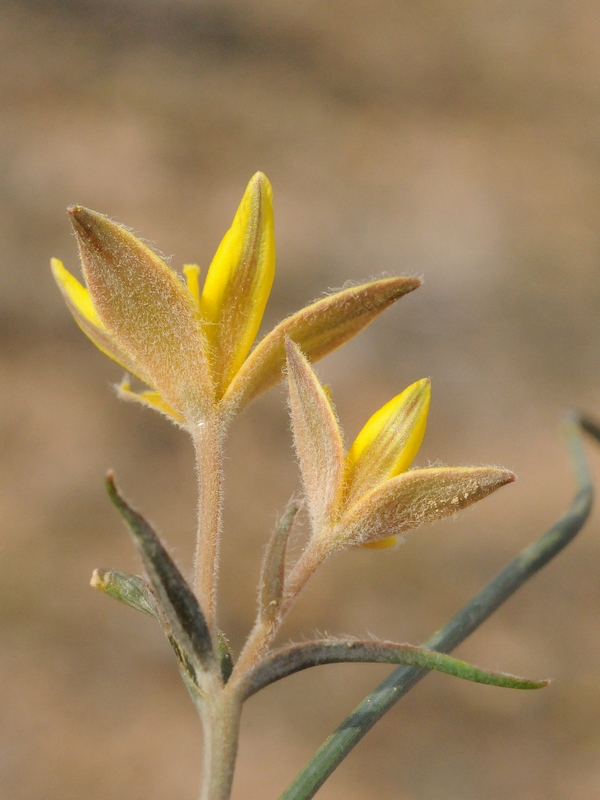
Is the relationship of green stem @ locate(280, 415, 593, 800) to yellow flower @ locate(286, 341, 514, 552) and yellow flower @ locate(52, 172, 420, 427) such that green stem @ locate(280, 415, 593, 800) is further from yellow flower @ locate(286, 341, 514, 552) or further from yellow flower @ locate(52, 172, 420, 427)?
yellow flower @ locate(52, 172, 420, 427)

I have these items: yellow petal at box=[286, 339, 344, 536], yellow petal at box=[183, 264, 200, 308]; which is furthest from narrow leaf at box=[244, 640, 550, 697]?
yellow petal at box=[183, 264, 200, 308]

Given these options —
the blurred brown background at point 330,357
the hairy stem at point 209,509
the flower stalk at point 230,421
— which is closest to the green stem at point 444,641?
the flower stalk at point 230,421

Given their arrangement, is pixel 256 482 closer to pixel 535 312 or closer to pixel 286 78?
pixel 535 312

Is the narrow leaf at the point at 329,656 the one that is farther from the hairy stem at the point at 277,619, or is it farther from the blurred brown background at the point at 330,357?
the blurred brown background at the point at 330,357

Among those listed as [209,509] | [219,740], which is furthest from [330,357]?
[219,740]

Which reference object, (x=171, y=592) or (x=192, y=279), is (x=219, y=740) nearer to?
(x=171, y=592)

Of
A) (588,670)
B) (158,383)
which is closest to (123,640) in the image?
(588,670)

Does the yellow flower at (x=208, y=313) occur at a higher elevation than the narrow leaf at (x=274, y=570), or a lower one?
higher
